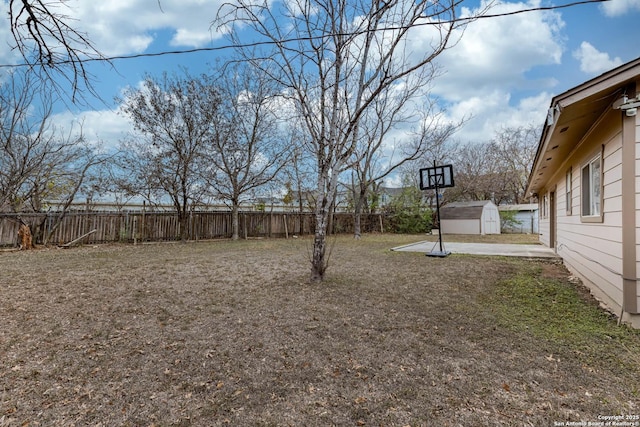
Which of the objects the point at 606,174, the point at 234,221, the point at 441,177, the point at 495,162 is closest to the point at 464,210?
the point at 495,162

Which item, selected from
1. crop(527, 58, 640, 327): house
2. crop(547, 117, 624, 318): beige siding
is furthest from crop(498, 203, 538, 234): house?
crop(527, 58, 640, 327): house

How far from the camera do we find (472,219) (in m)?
16.9

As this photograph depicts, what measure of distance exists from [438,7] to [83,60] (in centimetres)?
402

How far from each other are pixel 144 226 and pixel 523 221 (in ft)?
65.8

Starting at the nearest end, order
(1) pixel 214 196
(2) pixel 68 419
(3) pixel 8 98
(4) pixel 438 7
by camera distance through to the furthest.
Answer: (2) pixel 68 419 < (4) pixel 438 7 < (3) pixel 8 98 < (1) pixel 214 196

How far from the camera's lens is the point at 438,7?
3854mm

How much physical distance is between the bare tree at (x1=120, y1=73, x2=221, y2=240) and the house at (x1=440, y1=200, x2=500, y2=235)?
1431cm

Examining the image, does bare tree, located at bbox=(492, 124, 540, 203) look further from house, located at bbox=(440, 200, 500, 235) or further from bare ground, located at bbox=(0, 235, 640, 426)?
bare ground, located at bbox=(0, 235, 640, 426)

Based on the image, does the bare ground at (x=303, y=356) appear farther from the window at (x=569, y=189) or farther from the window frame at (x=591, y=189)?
the window at (x=569, y=189)

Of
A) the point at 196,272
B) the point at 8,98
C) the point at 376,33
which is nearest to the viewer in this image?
the point at 376,33

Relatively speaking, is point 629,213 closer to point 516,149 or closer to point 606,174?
point 606,174

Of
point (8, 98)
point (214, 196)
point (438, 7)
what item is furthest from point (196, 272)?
point (8, 98)

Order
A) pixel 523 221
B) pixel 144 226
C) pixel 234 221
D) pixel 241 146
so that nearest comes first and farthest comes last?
pixel 144 226
pixel 241 146
pixel 234 221
pixel 523 221

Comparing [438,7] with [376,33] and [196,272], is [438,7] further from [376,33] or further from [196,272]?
[196,272]
